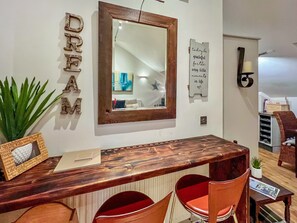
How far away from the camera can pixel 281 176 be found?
9.53 ft

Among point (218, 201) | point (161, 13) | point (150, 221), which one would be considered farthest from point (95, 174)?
point (161, 13)

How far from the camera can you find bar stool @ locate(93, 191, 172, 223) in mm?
740

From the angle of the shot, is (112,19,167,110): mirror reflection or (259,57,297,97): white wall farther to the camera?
(259,57,297,97): white wall

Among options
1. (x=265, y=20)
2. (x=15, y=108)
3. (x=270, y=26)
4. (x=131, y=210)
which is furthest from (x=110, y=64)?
(x=270, y=26)

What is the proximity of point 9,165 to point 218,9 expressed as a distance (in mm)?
2164

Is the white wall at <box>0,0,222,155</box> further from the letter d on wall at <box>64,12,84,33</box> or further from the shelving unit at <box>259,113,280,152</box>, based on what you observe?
the shelving unit at <box>259,113,280,152</box>

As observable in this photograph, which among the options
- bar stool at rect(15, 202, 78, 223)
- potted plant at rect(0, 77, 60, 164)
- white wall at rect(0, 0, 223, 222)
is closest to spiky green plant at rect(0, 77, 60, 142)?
potted plant at rect(0, 77, 60, 164)

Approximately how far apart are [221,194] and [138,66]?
1.10 metres

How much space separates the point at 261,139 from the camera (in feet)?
15.2

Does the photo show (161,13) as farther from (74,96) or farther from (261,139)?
(261,139)

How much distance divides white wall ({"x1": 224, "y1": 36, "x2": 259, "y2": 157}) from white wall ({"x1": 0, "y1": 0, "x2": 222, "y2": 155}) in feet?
2.00

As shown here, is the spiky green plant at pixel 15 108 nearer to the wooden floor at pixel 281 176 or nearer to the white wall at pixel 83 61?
the white wall at pixel 83 61

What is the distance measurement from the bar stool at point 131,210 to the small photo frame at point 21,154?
0.50 m

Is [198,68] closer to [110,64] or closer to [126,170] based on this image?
[110,64]
